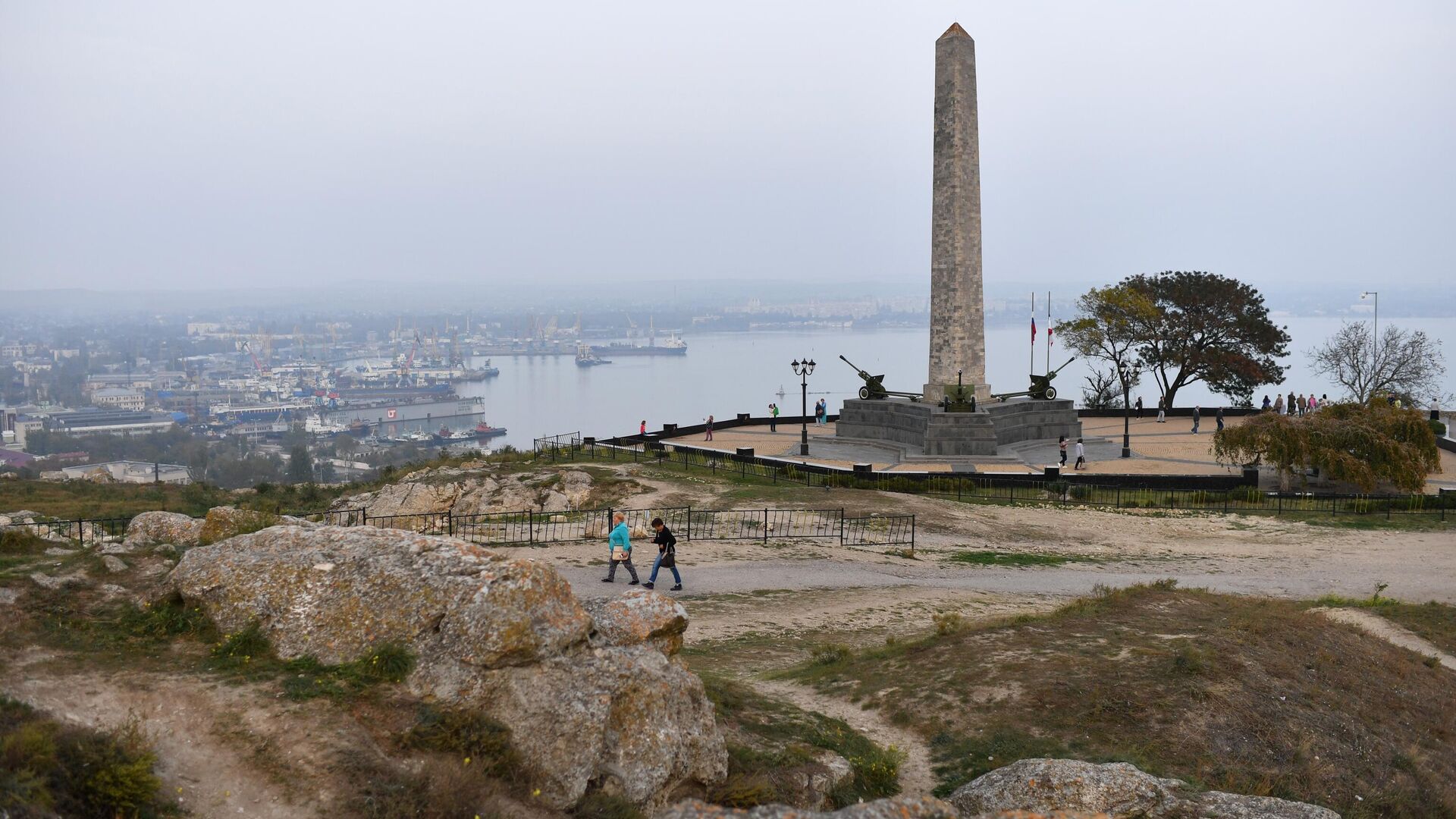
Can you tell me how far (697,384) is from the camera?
412 ft

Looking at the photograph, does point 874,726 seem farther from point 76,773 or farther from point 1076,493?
point 1076,493

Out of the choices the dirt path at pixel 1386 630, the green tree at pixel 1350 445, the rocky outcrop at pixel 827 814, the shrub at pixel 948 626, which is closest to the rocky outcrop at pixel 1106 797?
the rocky outcrop at pixel 827 814

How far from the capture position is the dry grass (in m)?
8.75

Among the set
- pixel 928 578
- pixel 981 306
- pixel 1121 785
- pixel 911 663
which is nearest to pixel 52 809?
pixel 1121 785

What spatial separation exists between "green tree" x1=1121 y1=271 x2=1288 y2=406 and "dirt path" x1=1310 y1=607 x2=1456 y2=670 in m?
29.3

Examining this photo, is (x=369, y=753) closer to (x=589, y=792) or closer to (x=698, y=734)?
(x=589, y=792)

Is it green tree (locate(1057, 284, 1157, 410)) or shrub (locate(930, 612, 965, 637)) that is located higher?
green tree (locate(1057, 284, 1157, 410))

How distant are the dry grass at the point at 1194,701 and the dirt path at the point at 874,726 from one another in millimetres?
133

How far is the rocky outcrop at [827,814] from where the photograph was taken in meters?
6.54

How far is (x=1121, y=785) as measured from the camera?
25.3ft

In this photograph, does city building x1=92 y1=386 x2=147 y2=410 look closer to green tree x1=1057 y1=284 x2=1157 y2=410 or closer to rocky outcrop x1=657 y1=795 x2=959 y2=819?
green tree x1=1057 y1=284 x2=1157 y2=410

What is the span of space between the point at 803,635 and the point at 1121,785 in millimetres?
6134

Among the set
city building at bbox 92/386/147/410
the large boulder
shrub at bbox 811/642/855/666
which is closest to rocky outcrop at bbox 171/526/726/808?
shrub at bbox 811/642/855/666

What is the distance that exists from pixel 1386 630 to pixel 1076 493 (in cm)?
1071
